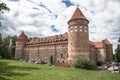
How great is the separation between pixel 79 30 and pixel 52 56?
19.7 metres

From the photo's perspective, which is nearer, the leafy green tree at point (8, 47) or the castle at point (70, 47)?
the castle at point (70, 47)

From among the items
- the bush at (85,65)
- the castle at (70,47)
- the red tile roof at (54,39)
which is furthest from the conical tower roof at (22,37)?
the bush at (85,65)

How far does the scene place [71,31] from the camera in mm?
49656

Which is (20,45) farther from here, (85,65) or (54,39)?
(85,65)

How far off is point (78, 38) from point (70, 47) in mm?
3713

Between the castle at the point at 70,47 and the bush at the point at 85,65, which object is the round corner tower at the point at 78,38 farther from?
the bush at the point at 85,65

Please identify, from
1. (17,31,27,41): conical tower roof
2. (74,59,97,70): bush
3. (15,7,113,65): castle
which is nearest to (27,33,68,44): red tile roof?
(15,7,113,65): castle

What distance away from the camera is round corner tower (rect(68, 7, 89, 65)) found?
47344mm

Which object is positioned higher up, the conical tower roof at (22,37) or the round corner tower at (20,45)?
the conical tower roof at (22,37)

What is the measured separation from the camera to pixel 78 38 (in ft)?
157

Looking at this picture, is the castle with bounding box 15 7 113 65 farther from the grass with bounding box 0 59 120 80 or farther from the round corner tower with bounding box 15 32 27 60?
the grass with bounding box 0 59 120 80

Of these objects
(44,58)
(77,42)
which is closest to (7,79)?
(77,42)

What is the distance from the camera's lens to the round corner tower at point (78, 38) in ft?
155

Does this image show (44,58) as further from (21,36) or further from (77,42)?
(77,42)
